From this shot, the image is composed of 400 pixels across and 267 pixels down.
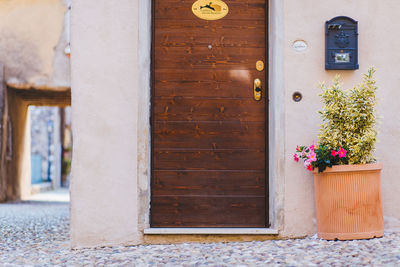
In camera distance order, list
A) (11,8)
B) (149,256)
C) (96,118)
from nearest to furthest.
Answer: (149,256) < (96,118) < (11,8)

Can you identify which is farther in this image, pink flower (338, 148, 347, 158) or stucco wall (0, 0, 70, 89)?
stucco wall (0, 0, 70, 89)

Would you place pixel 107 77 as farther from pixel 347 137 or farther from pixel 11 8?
pixel 11 8

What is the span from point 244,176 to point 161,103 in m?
0.89

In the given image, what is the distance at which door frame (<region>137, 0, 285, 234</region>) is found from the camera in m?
4.03

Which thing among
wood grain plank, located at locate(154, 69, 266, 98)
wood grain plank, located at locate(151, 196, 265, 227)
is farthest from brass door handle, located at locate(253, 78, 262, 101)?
wood grain plank, located at locate(151, 196, 265, 227)

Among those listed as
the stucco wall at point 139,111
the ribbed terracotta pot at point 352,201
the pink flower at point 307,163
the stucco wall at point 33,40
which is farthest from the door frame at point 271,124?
the stucco wall at point 33,40

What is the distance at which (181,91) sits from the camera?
4.16 meters

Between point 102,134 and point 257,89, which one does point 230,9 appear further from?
point 102,134

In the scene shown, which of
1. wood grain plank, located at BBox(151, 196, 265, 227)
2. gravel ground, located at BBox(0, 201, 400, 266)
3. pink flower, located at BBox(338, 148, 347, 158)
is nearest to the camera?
gravel ground, located at BBox(0, 201, 400, 266)

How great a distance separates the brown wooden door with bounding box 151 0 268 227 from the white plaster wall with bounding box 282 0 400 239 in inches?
9.4

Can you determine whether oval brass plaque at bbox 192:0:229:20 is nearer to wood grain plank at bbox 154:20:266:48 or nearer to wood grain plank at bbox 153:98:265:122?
wood grain plank at bbox 154:20:266:48

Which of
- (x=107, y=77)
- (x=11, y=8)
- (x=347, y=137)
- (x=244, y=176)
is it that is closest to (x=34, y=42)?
(x=11, y=8)

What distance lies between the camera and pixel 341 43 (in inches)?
160

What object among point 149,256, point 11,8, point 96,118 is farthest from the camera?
point 11,8
